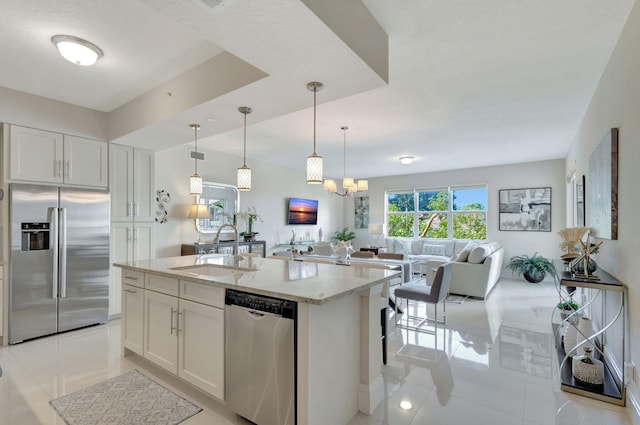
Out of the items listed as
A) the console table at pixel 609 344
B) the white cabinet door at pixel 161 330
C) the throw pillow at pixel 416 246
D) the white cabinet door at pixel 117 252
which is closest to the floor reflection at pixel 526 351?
the console table at pixel 609 344

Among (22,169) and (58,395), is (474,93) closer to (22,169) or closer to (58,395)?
(58,395)

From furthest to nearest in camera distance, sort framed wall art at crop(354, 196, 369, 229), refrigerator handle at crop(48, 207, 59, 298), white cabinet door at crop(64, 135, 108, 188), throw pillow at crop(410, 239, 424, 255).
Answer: framed wall art at crop(354, 196, 369, 229) → throw pillow at crop(410, 239, 424, 255) → white cabinet door at crop(64, 135, 108, 188) → refrigerator handle at crop(48, 207, 59, 298)

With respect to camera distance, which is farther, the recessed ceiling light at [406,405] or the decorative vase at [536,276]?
the decorative vase at [536,276]

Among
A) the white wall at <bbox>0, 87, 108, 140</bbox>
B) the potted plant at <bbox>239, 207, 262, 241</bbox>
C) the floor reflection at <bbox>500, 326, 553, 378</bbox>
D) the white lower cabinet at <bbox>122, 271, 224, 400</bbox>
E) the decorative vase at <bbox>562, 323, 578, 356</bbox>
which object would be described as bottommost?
the floor reflection at <bbox>500, 326, 553, 378</bbox>

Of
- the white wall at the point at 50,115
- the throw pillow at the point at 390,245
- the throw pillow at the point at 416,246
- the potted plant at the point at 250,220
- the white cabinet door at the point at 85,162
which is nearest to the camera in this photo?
the white wall at the point at 50,115

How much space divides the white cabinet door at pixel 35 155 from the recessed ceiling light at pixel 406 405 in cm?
417

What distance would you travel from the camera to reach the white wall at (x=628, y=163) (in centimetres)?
194

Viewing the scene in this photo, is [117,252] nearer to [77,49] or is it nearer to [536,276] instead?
[77,49]

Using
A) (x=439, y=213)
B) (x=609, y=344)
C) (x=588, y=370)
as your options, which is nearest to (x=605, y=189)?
(x=609, y=344)

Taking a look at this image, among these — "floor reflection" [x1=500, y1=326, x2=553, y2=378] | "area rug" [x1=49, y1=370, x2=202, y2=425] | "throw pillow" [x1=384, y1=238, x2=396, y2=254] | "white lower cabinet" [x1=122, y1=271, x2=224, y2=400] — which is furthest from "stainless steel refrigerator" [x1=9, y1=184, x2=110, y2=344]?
"throw pillow" [x1=384, y1=238, x2=396, y2=254]

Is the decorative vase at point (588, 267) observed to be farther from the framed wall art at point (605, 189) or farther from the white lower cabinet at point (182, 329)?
the white lower cabinet at point (182, 329)

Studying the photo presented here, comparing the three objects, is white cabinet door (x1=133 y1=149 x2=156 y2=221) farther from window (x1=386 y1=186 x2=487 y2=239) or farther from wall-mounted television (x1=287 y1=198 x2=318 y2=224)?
window (x1=386 y1=186 x2=487 y2=239)

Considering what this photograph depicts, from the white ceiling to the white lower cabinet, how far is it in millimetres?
1591

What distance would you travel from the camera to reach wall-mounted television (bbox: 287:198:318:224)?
7.56m
